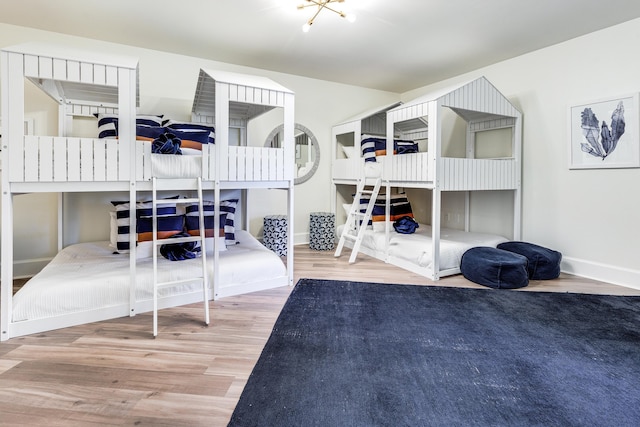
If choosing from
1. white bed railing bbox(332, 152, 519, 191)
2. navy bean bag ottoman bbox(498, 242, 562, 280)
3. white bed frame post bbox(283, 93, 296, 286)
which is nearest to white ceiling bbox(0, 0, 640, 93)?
white bed frame post bbox(283, 93, 296, 286)

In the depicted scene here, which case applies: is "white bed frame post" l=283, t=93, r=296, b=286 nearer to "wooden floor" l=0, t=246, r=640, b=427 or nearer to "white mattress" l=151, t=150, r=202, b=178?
"wooden floor" l=0, t=246, r=640, b=427

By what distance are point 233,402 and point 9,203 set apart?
6.87 feet

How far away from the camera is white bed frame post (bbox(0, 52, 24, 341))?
2264mm

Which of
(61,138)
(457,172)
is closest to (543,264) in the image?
(457,172)

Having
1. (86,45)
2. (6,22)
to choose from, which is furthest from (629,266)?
(6,22)

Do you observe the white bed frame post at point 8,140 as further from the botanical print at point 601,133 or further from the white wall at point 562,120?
the botanical print at point 601,133

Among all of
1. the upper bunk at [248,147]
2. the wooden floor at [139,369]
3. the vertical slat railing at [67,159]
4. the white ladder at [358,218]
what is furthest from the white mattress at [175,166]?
the white ladder at [358,218]

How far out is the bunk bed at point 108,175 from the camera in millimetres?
2318

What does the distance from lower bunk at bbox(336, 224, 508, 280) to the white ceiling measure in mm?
2361

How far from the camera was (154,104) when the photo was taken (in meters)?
4.26

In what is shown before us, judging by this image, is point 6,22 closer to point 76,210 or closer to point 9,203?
point 76,210

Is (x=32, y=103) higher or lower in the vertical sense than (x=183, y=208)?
higher

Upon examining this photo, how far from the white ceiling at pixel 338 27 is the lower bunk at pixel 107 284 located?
2355 millimetres

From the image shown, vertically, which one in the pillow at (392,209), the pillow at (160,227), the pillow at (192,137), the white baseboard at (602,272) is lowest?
the white baseboard at (602,272)
